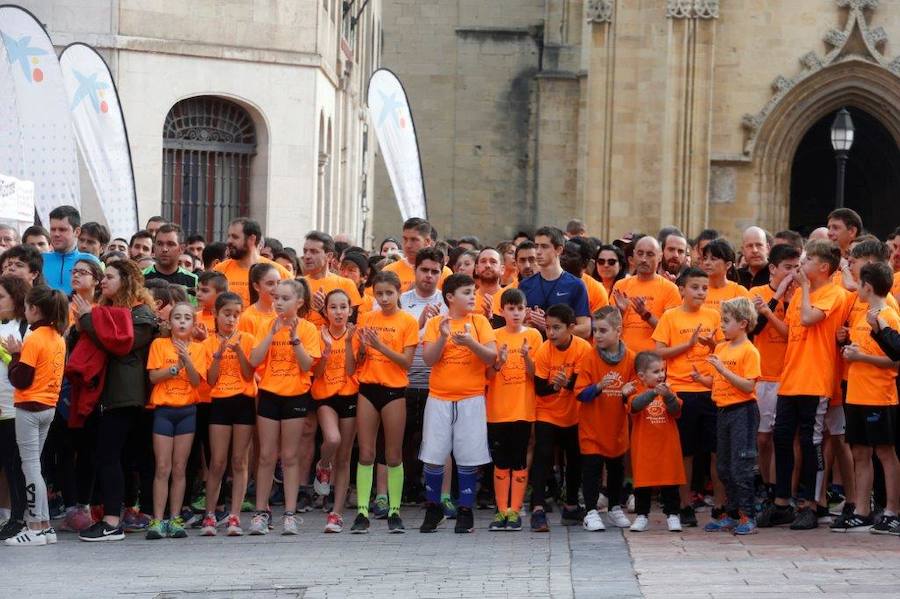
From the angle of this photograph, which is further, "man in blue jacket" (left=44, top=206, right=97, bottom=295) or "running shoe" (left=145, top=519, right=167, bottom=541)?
"man in blue jacket" (left=44, top=206, right=97, bottom=295)

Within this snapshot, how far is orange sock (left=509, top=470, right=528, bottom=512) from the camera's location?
1212 centimetres

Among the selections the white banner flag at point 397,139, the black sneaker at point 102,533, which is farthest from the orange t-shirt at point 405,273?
the white banner flag at point 397,139

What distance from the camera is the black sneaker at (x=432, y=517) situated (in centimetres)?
1204

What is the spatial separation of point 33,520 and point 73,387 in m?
0.97

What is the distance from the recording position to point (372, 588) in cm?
974

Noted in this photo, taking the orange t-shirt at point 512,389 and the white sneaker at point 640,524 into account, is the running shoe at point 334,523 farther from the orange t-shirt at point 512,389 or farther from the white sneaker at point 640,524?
the white sneaker at point 640,524

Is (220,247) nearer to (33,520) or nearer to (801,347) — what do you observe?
(33,520)

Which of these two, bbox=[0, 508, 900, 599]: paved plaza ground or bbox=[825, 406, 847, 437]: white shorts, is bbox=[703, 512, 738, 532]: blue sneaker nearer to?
bbox=[0, 508, 900, 599]: paved plaza ground

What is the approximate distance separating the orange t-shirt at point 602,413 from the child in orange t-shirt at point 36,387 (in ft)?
12.2

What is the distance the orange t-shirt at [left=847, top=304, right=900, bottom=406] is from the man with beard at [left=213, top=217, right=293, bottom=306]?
14.7 ft

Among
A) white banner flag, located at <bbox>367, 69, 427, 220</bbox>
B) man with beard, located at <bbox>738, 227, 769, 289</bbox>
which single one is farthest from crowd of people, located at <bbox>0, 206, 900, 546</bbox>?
white banner flag, located at <bbox>367, 69, 427, 220</bbox>

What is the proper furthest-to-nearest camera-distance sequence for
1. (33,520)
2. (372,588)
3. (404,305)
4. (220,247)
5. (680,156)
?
1. (680,156)
2. (220,247)
3. (404,305)
4. (33,520)
5. (372,588)

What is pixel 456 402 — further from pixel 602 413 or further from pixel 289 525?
pixel 289 525

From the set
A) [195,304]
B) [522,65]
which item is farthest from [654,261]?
[522,65]
